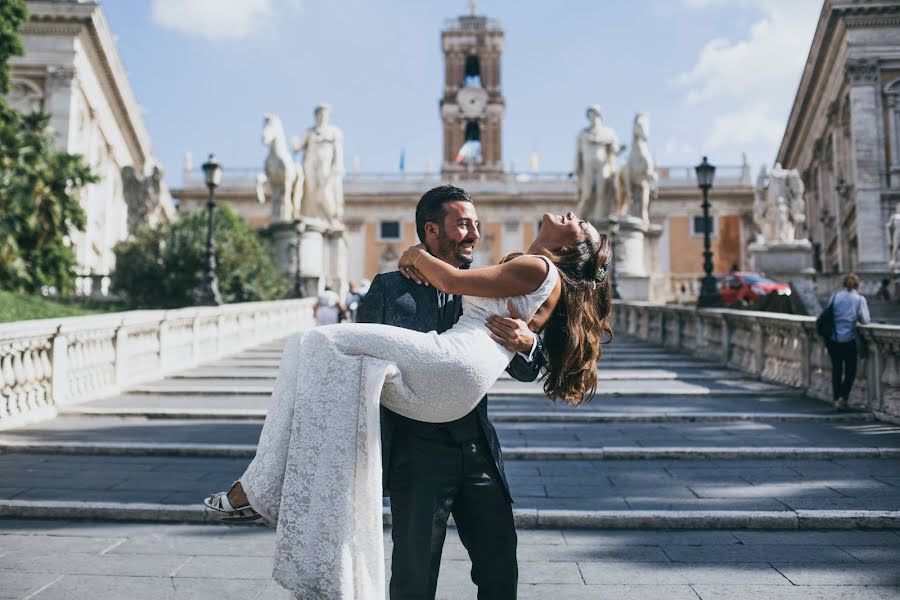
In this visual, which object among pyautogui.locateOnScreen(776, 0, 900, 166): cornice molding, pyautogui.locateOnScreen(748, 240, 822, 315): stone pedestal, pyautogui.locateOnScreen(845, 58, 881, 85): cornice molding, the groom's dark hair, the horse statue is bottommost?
the groom's dark hair

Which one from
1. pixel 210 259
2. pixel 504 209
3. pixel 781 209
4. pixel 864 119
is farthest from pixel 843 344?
pixel 504 209

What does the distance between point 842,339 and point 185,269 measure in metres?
19.6

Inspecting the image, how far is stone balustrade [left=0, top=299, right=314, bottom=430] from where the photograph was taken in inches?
295

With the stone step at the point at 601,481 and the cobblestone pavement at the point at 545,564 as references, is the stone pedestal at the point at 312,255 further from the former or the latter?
the cobblestone pavement at the point at 545,564

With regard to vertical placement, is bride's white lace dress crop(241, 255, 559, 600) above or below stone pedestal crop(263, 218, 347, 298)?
below

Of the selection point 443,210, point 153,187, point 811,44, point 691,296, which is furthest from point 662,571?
point 811,44

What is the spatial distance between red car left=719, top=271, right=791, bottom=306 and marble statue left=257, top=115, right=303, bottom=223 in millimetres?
12957

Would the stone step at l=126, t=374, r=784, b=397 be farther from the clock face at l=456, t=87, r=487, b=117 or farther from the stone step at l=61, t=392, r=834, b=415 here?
the clock face at l=456, t=87, r=487, b=117

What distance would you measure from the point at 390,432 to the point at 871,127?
36490mm

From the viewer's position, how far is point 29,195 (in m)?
19.5

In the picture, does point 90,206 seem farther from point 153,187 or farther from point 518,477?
point 518,477

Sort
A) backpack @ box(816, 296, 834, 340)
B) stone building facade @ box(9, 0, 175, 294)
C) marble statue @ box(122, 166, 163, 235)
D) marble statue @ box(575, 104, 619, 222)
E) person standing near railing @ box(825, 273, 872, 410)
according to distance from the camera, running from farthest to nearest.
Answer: stone building facade @ box(9, 0, 175, 294)
marble statue @ box(122, 166, 163, 235)
marble statue @ box(575, 104, 619, 222)
backpack @ box(816, 296, 834, 340)
person standing near railing @ box(825, 273, 872, 410)

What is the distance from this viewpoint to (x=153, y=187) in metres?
26.3

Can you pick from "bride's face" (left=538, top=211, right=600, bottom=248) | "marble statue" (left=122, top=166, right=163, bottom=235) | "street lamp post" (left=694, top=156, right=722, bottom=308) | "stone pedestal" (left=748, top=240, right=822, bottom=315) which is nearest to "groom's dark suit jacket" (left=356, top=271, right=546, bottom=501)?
"bride's face" (left=538, top=211, right=600, bottom=248)
